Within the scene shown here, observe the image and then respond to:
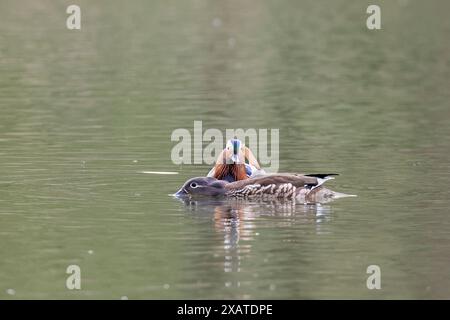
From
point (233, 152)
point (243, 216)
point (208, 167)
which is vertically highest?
point (233, 152)

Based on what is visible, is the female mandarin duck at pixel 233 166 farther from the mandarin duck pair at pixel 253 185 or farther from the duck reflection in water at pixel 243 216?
the duck reflection in water at pixel 243 216

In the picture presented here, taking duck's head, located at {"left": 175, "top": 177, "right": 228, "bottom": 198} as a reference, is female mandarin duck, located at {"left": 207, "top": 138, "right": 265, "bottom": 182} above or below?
above

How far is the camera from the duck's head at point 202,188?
17750 mm

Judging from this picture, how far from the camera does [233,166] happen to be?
18.5 metres

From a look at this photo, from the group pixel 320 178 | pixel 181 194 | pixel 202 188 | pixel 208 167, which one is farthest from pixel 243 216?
pixel 208 167

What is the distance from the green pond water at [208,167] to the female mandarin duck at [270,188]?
19 cm

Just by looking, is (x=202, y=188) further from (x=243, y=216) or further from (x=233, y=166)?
(x=243, y=216)

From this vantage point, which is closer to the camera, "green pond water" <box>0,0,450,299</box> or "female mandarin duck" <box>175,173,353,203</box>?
"green pond water" <box>0,0,450,299</box>

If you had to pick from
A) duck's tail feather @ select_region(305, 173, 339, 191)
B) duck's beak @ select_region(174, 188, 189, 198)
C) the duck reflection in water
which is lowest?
the duck reflection in water

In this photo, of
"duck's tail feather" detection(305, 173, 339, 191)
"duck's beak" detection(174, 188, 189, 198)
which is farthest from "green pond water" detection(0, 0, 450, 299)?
"duck's tail feather" detection(305, 173, 339, 191)

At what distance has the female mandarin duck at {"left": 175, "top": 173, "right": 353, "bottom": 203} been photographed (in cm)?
1738

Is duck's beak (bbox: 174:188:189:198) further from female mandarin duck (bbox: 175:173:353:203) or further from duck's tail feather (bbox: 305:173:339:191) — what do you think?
duck's tail feather (bbox: 305:173:339:191)

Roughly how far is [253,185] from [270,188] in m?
0.24
